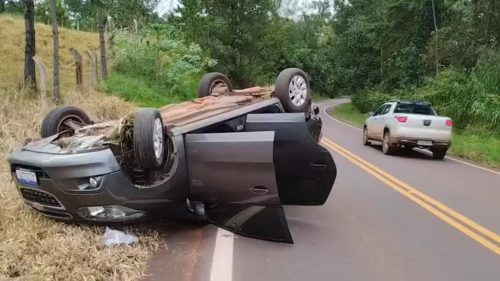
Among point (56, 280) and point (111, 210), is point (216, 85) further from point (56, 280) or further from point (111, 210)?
point (56, 280)

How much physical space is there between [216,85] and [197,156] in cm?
347

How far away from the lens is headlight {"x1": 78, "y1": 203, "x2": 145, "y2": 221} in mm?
5293

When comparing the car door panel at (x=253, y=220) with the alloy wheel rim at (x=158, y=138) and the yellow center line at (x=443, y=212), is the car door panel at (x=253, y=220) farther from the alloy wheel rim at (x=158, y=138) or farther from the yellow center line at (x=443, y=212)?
the yellow center line at (x=443, y=212)

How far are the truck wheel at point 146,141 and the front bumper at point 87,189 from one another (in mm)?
237

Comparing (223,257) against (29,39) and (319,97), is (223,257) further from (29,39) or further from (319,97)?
(319,97)

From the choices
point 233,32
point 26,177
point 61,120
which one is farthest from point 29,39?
point 233,32

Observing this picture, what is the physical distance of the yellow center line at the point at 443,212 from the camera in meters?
6.23

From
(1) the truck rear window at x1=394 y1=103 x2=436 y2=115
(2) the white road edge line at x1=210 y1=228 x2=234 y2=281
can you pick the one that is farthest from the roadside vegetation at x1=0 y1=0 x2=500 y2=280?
(1) the truck rear window at x1=394 y1=103 x2=436 y2=115

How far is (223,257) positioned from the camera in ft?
17.4

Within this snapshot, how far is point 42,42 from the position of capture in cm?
3216

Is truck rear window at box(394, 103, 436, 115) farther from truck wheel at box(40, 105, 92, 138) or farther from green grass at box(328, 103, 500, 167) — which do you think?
truck wheel at box(40, 105, 92, 138)

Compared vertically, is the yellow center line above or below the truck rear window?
below

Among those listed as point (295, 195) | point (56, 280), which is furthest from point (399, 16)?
point (56, 280)

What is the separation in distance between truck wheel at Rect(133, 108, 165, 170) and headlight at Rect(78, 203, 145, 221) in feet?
1.56
